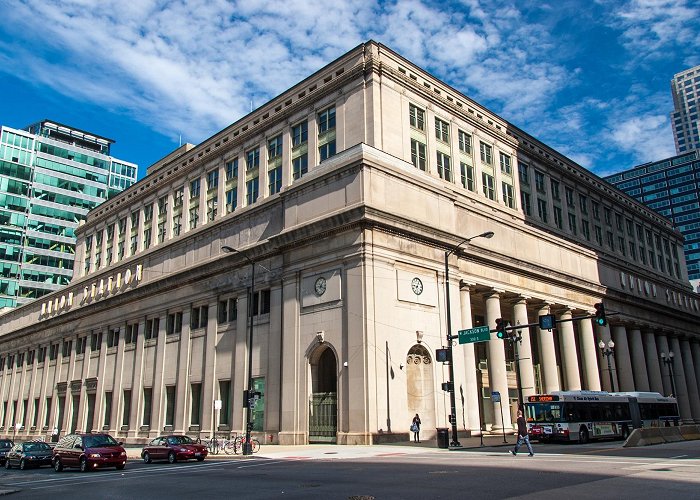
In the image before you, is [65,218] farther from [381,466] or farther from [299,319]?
[381,466]

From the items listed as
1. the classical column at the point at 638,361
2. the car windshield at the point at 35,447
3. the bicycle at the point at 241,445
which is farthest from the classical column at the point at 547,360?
the car windshield at the point at 35,447

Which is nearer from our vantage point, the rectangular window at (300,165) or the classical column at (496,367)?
the classical column at (496,367)

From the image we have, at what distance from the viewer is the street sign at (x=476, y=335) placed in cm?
3488

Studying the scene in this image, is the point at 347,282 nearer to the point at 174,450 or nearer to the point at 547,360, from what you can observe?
the point at 174,450

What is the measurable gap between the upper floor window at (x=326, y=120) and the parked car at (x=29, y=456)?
107 feet

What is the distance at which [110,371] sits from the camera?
226 ft

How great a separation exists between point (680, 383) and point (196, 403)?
194 ft

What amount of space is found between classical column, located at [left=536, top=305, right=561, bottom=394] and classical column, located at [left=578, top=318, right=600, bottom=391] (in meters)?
6.11

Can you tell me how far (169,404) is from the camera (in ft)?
193

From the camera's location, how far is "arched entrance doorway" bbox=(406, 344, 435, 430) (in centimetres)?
4100

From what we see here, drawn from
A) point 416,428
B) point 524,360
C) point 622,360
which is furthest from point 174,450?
point 622,360

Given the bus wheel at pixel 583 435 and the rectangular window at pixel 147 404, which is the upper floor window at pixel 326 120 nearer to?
the bus wheel at pixel 583 435

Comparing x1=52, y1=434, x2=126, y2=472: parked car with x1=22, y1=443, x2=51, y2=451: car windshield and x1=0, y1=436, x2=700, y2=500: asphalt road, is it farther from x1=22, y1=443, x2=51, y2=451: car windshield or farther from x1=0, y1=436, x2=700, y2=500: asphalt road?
x1=22, y1=443, x2=51, y2=451: car windshield

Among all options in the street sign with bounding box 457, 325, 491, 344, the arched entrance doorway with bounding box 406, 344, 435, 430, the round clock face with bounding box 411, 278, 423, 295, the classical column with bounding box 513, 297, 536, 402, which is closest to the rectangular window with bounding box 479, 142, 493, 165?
the classical column with bounding box 513, 297, 536, 402
